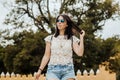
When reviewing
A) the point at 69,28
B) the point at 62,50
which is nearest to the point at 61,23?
the point at 69,28

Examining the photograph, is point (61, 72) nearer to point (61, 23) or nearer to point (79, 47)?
point (79, 47)

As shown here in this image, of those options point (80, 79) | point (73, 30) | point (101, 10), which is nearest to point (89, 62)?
point (101, 10)

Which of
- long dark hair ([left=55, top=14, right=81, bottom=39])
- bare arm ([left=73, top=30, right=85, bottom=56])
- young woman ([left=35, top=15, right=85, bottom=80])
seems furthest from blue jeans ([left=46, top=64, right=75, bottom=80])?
long dark hair ([left=55, top=14, right=81, bottom=39])

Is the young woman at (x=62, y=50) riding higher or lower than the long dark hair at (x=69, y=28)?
lower

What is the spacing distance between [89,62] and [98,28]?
2.80 metres

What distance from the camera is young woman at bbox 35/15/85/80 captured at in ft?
17.6

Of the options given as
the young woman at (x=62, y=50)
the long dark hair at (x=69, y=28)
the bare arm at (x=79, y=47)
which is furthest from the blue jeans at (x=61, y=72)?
the long dark hair at (x=69, y=28)

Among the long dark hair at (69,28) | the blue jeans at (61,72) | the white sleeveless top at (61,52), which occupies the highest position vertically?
the long dark hair at (69,28)

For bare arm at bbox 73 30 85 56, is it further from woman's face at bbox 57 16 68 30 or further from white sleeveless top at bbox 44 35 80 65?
woman's face at bbox 57 16 68 30

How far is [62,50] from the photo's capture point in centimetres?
547

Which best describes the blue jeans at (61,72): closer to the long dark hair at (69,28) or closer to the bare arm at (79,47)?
the bare arm at (79,47)

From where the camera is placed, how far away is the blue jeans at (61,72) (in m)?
5.35

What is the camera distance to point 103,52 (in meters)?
33.8

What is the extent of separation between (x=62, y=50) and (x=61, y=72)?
266 mm
